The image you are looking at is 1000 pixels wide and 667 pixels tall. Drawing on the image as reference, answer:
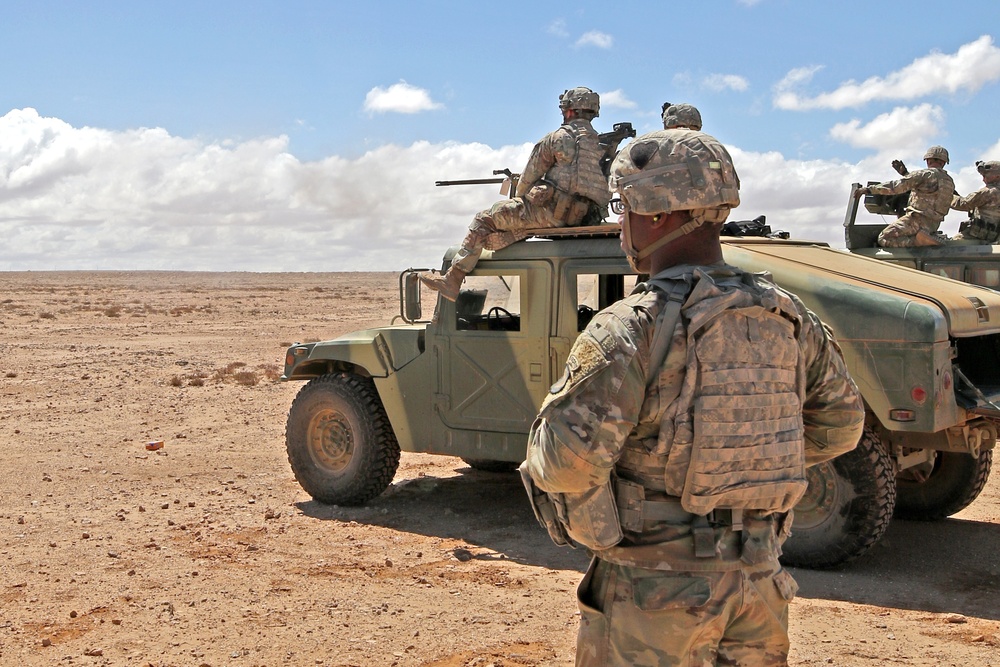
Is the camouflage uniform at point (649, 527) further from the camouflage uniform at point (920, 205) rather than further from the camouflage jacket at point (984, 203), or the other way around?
the camouflage jacket at point (984, 203)

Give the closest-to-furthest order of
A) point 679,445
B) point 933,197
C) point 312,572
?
1. point 679,445
2. point 312,572
3. point 933,197

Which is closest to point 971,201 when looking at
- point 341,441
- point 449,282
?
point 449,282

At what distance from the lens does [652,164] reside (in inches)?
106

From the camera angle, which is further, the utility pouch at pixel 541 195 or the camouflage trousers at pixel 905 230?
the camouflage trousers at pixel 905 230

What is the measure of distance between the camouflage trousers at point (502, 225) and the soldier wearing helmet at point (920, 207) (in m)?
4.68

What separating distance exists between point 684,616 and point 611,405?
51 cm

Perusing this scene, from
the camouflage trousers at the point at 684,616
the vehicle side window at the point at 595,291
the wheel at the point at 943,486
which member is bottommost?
the wheel at the point at 943,486

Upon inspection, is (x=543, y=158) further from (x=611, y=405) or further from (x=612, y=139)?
(x=611, y=405)

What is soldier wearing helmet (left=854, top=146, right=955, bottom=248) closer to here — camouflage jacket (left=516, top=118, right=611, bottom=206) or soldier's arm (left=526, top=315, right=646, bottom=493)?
camouflage jacket (left=516, top=118, right=611, bottom=206)

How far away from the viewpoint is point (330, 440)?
7.75m

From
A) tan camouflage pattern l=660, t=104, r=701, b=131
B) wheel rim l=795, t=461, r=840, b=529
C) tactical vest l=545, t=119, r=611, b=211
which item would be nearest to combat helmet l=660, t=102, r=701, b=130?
tan camouflage pattern l=660, t=104, r=701, b=131

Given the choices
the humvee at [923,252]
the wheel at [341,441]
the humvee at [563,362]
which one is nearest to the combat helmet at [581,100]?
the humvee at [563,362]

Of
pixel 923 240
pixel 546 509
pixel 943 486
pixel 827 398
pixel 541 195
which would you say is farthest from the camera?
pixel 923 240

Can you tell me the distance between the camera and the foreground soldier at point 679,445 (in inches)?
99.7
